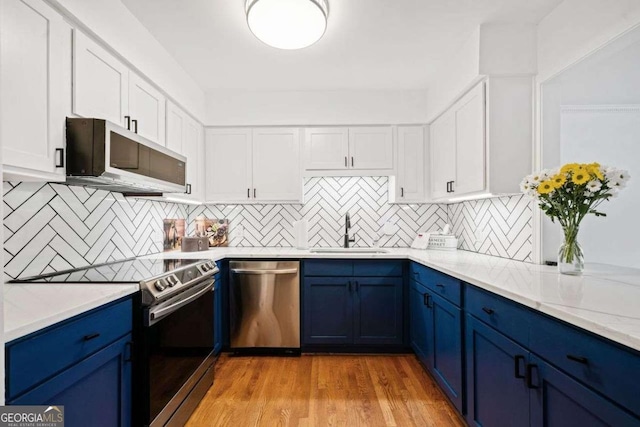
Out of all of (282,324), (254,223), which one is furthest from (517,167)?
A: (254,223)

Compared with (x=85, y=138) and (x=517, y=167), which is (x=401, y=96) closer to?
(x=517, y=167)

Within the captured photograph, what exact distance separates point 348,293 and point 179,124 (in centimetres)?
202

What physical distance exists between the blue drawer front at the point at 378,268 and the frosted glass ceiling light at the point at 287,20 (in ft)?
5.86

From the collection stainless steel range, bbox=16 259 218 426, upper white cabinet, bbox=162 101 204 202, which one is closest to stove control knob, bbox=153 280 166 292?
stainless steel range, bbox=16 259 218 426

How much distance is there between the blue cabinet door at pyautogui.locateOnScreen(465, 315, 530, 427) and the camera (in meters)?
1.34

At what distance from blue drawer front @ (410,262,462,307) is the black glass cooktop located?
64.8 inches

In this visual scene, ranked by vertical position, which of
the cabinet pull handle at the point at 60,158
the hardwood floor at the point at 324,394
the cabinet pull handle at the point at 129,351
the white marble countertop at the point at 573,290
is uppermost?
the cabinet pull handle at the point at 60,158

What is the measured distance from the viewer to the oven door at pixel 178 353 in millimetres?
1580

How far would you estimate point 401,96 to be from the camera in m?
3.30

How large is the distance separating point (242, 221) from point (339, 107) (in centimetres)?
155

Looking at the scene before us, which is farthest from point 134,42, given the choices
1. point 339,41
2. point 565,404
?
point 565,404

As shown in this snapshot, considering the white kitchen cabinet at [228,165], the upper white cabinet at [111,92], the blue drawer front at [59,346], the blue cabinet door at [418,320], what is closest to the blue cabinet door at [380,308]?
the blue cabinet door at [418,320]

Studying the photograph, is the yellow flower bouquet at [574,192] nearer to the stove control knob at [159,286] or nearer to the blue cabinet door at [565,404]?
the blue cabinet door at [565,404]

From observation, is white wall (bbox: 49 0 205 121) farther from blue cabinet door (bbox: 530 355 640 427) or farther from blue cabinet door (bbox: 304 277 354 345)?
blue cabinet door (bbox: 530 355 640 427)
